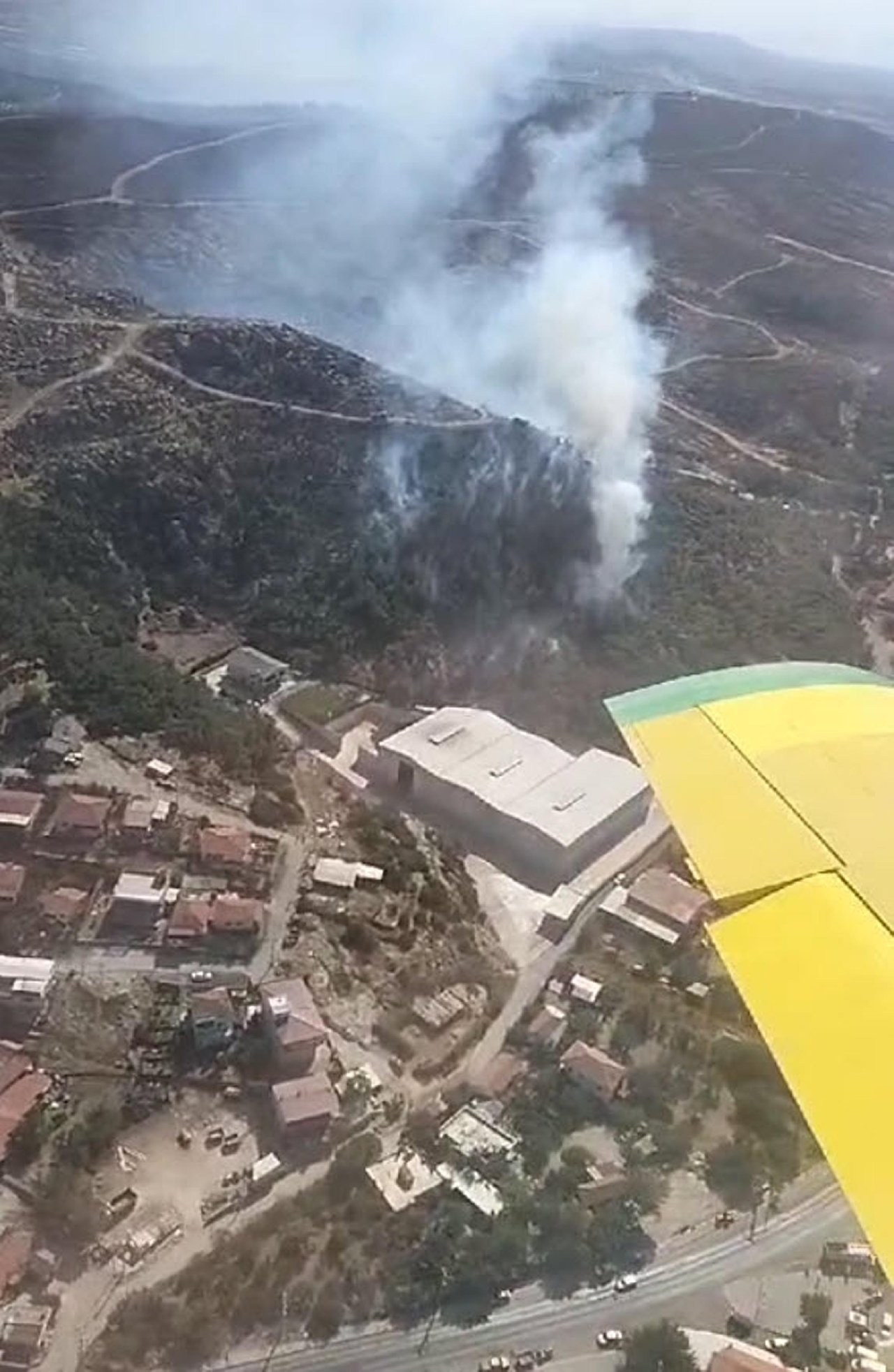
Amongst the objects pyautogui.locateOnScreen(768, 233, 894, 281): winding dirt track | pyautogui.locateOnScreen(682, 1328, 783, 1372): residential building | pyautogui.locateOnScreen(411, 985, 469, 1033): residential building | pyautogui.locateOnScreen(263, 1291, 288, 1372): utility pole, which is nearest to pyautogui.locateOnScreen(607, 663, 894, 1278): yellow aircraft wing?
pyautogui.locateOnScreen(682, 1328, 783, 1372): residential building

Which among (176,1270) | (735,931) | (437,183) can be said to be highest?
(735,931)

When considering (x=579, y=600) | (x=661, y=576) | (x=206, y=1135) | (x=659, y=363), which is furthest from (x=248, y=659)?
(x=659, y=363)

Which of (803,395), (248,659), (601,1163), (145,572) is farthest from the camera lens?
(803,395)

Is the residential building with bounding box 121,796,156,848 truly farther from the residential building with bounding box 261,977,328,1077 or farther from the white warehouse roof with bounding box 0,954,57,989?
the residential building with bounding box 261,977,328,1077

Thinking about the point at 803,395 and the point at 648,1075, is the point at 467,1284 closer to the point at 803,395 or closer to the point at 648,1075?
the point at 648,1075

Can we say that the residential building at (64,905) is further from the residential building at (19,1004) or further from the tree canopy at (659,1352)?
the tree canopy at (659,1352)

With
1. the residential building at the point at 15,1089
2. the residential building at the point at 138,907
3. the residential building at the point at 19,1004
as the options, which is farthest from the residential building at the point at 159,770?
the residential building at the point at 15,1089

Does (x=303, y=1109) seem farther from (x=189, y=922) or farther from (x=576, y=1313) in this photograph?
(x=576, y=1313)
